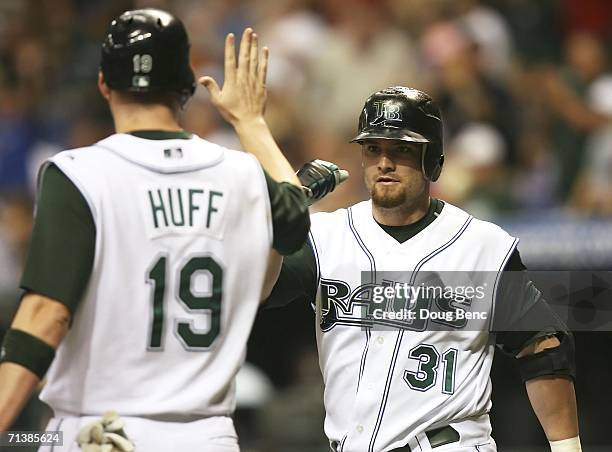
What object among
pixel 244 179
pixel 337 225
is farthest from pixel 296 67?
pixel 244 179

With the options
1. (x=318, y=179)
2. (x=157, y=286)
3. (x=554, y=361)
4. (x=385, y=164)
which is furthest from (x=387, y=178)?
(x=157, y=286)

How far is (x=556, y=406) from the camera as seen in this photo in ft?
15.1

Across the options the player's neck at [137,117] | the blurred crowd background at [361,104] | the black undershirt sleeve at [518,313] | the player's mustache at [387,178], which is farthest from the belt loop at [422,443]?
the blurred crowd background at [361,104]

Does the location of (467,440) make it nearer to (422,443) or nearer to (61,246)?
(422,443)

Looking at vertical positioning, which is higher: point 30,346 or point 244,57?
point 244,57

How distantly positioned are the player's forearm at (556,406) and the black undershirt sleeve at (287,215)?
58.5 inches

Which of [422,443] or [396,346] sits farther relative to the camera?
[396,346]

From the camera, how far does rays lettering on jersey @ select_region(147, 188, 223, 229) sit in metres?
3.34

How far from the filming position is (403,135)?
462cm

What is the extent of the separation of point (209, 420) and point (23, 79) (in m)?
7.69

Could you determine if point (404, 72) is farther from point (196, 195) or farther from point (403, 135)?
point (196, 195)

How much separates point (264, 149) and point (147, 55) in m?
0.51

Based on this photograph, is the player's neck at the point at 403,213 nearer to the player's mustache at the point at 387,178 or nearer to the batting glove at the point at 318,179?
the player's mustache at the point at 387,178

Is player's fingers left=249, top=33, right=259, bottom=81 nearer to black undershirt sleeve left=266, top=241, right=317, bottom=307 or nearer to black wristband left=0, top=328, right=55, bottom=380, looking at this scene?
black undershirt sleeve left=266, top=241, right=317, bottom=307
